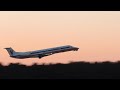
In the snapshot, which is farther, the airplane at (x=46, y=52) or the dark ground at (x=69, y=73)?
the airplane at (x=46, y=52)

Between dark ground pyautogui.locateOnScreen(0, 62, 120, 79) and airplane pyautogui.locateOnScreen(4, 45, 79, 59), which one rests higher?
airplane pyautogui.locateOnScreen(4, 45, 79, 59)

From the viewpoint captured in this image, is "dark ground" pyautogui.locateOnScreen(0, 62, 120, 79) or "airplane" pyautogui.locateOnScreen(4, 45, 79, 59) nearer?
"dark ground" pyautogui.locateOnScreen(0, 62, 120, 79)

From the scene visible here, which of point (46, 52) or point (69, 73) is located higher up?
point (46, 52)

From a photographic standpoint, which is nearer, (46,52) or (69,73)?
(69,73)

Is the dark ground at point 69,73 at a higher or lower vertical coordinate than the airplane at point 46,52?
lower
